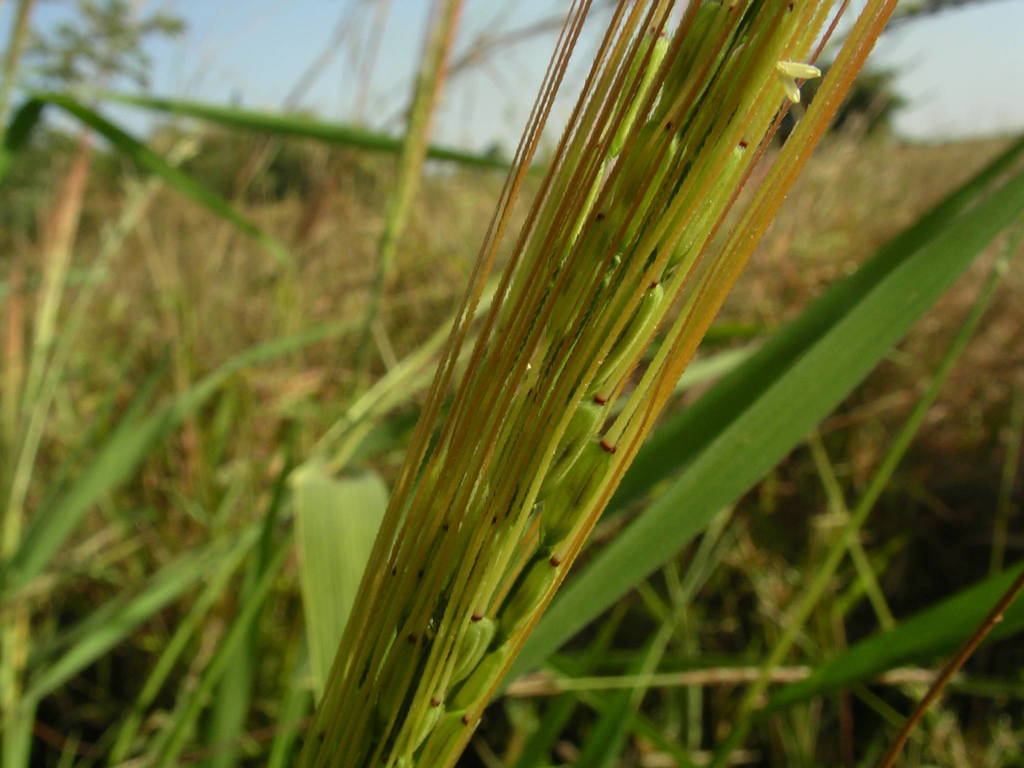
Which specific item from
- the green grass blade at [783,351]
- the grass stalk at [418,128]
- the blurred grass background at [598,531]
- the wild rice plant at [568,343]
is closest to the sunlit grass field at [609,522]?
the blurred grass background at [598,531]

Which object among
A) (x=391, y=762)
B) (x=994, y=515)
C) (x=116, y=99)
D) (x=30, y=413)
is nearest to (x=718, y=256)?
(x=391, y=762)

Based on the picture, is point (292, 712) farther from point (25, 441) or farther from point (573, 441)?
point (25, 441)

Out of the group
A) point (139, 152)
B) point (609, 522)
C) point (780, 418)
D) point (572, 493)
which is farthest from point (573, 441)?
point (609, 522)

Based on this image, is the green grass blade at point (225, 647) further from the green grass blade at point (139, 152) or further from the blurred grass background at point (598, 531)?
the green grass blade at point (139, 152)

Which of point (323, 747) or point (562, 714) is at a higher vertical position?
point (323, 747)

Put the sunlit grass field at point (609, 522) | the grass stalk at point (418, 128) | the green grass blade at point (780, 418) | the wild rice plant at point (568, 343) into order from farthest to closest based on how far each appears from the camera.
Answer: the sunlit grass field at point (609, 522)
the grass stalk at point (418, 128)
the green grass blade at point (780, 418)
the wild rice plant at point (568, 343)

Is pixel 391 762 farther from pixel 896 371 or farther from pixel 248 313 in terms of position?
pixel 248 313
